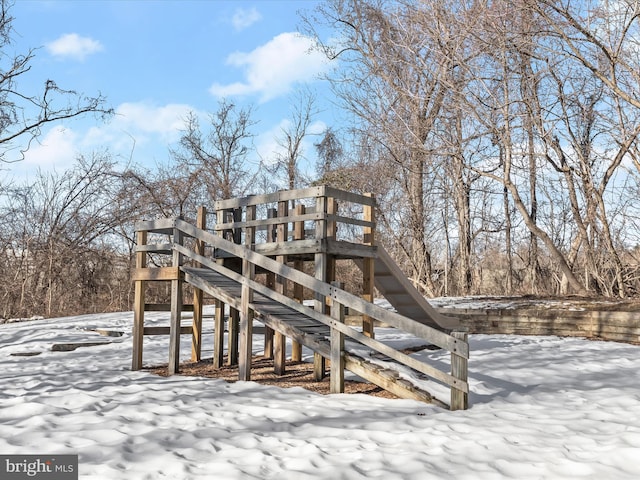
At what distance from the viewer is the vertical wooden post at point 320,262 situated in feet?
24.7

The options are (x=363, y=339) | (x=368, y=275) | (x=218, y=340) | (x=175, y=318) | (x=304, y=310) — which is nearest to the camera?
(x=363, y=339)

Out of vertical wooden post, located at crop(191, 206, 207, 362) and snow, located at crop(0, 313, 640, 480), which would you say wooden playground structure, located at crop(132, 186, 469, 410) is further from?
snow, located at crop(0, 313, 640, 480)

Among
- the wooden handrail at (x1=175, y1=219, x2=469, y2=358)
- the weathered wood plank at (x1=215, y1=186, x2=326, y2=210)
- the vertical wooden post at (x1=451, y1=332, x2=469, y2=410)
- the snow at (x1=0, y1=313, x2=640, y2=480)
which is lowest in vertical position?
the snow at (x1=0, y1=313, x2=640, y2=480)

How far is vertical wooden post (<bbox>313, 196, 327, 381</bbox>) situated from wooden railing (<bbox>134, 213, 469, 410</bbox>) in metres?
0.05

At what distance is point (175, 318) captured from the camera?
8.65 metres

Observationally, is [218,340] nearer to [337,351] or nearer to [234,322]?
[234,322]

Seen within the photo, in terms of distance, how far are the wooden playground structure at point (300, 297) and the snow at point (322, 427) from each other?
408 mm

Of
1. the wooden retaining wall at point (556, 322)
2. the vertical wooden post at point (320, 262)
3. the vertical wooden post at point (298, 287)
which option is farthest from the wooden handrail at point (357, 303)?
the wooden retaining wall at point (556, 322)

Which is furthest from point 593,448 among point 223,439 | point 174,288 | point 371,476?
point 174,288

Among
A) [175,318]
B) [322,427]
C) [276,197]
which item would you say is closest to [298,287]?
[276,197]

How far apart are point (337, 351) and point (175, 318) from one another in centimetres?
288

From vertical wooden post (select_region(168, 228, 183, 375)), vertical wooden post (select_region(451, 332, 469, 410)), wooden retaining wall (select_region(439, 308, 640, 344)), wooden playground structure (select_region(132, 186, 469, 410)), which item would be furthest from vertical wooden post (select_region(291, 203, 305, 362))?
wooden retaining wall (select_region(439, 308, 640, 344))

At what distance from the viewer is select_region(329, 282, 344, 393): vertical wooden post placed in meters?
6.93

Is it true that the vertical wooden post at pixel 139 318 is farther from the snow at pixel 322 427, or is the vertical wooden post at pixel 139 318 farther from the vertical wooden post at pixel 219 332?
the vertical wooden post at pixel 219 332
